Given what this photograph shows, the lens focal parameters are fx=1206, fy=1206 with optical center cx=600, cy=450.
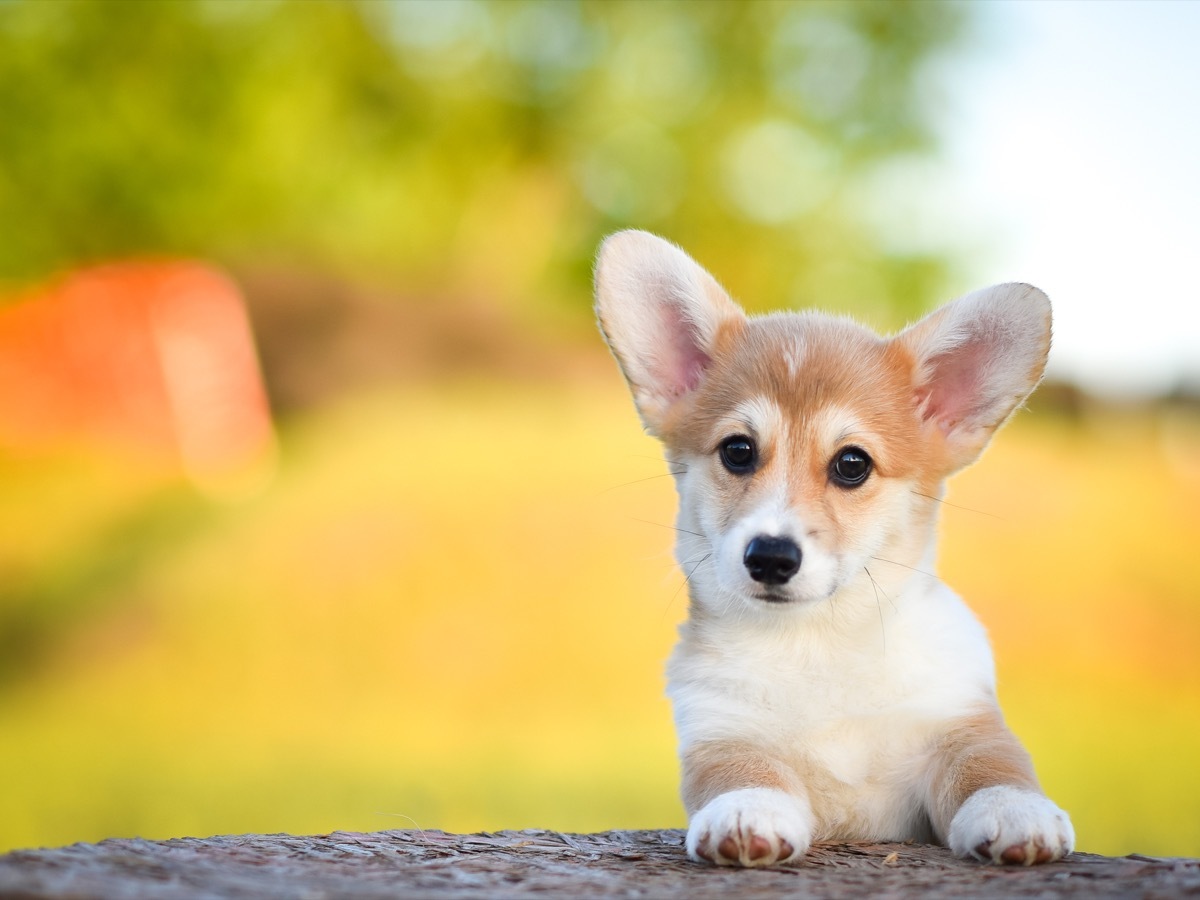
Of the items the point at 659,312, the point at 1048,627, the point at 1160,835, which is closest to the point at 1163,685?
the point at 1048,627

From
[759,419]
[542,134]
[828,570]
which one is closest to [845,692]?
[828,570]

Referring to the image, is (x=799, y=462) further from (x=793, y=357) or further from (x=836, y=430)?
(x=793, y=357)

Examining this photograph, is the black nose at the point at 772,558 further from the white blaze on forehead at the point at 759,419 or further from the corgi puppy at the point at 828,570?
the white blaze on forehead at the point at 759,419

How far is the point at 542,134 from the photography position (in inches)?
532

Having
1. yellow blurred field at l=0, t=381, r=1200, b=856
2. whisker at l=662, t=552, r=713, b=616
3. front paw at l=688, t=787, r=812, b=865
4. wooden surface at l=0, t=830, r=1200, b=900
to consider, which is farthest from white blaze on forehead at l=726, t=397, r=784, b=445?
yellow blurred field at l=0, t=381, r=1200, b=856

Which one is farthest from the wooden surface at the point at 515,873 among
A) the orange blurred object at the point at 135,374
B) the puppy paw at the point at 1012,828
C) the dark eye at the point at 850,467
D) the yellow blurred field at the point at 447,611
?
the orange blurred object at the point at 135,374

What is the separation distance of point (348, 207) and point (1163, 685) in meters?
9.23

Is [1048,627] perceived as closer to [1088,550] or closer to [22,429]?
[1088,550]

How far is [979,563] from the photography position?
938 cm

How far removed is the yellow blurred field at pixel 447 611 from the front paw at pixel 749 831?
394 centimetres

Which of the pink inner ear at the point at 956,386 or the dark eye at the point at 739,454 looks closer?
the dark eye at the point at 739,454

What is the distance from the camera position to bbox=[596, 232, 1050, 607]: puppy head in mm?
2926

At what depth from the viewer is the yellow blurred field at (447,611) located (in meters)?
→ 7.26

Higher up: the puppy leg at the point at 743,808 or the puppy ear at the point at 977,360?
the puppy ear at the point at 977,360
